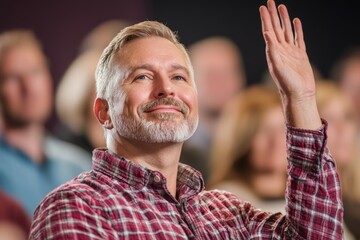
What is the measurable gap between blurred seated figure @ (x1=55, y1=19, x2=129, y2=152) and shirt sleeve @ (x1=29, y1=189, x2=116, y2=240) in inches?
58.4

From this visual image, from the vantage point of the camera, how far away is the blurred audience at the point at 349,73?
364cm

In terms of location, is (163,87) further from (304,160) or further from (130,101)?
(304,160)

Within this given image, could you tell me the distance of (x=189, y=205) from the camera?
172cm

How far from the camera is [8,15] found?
2.92 m

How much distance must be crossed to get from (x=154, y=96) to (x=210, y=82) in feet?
5.50

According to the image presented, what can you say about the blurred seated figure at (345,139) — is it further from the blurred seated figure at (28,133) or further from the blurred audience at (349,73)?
the blurred seated figure at (28,133)

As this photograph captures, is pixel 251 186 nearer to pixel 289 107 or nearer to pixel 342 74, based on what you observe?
pixel 342 74

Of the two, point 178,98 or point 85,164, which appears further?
point 85,164

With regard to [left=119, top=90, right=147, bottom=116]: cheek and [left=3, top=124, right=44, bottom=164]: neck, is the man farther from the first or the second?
[left=3, top=124, right=44, bottom=164]: neck

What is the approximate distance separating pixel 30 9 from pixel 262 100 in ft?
3.96

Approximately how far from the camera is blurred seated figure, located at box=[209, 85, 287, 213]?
11.0 ft

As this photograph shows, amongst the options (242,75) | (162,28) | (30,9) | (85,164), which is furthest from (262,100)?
(162,28)

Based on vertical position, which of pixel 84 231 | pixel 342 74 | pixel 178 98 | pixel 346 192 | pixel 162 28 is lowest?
pixel 346 192

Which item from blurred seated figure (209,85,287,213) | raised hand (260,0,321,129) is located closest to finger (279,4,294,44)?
raised hand (260,0,321,129)
